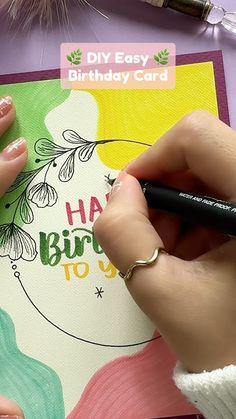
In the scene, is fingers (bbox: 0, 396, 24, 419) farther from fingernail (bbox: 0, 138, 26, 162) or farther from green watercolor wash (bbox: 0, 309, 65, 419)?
fingernail (bbox: 0, 138, 26, 162)

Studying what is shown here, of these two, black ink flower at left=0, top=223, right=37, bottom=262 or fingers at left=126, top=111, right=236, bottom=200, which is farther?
black ink flower at left=0, top=223, right=37, bottom=262

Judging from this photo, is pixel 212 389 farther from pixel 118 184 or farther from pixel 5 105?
pixel 5 105

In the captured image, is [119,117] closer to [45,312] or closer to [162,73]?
[162,73]

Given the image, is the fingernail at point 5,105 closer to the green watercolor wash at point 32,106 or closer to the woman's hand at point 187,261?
the green watercolor wash at point 32,106

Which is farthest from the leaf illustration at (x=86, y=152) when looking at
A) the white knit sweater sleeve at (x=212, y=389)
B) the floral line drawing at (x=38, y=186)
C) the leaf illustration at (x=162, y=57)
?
the white knit sweater sleeve at (x=212, y=389)

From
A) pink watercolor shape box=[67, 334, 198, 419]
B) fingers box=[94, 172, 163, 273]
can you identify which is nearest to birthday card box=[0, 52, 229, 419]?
pink watercolor shape box=[67, 334, 198, 419]

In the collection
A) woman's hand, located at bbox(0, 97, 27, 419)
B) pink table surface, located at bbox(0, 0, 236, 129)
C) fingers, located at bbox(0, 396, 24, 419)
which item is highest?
pink table surface, located at bbox(0, 0, 236, 129)

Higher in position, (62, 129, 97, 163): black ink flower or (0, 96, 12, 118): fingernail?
(0, 96, 12, 118): fingernail

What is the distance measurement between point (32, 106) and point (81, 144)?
7 cm

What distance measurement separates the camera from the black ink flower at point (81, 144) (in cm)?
67

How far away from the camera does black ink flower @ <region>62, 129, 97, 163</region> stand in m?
0.67

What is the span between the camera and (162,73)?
680 mm

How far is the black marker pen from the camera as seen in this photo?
52cm

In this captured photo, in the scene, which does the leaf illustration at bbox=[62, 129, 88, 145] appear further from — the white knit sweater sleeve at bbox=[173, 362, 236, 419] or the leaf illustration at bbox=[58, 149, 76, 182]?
the white knit sweater sleeve at bbox=[173, 362, 236, 419]
